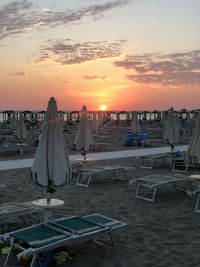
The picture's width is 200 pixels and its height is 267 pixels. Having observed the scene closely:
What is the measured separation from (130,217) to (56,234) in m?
2.21

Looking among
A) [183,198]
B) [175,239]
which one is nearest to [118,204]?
[183,198]

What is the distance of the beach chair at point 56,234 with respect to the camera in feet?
13.3

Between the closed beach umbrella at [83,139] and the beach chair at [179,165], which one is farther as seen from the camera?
the beach chair at [179,165]

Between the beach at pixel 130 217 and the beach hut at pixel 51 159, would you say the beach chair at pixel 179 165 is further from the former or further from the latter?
the beach hut at pixel 51 159

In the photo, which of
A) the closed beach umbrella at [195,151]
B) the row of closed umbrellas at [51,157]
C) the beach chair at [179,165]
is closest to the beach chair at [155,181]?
the closed beach umbrella at [195,151]

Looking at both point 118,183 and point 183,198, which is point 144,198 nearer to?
point 183,198

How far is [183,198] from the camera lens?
771 centimetres

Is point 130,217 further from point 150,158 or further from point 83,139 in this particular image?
point 150,158

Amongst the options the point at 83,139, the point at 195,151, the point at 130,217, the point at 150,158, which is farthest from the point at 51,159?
the point at 150,158

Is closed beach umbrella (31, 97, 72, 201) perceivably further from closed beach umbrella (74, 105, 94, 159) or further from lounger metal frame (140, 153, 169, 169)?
lounger metal frame (140, 153, 169, 169)

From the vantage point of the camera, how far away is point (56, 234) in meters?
4.37

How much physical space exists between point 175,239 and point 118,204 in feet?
6.95

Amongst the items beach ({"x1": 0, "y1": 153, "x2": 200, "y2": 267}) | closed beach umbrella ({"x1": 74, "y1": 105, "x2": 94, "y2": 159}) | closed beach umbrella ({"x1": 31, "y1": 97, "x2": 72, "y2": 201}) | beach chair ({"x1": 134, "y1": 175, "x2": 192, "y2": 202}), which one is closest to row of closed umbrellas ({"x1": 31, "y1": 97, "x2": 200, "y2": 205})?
closed beach umbrella ({"x1": 31, "y1": 97, "x2": 72, "y2": 201})

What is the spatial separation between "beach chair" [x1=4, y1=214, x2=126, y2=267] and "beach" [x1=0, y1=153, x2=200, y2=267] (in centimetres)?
33
